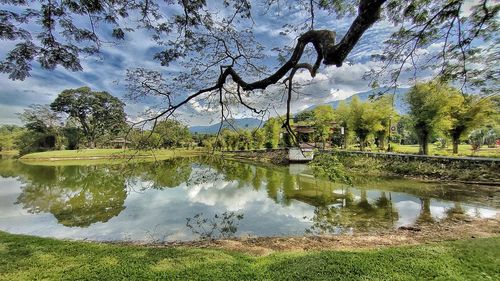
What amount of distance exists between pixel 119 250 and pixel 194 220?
139 inches

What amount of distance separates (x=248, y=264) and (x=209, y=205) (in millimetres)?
6102

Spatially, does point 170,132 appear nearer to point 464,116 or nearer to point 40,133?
point 464,116

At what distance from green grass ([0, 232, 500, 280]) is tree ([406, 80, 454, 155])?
15398 mm

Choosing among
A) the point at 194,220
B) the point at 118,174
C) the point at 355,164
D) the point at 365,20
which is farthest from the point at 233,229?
the point at 355,164

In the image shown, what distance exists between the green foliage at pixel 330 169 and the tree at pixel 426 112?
15859 millimetres

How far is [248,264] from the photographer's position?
4094 millimetres

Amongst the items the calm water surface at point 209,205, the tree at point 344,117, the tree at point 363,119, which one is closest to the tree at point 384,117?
the tree at point 363,119

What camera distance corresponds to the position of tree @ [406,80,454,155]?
17422mm

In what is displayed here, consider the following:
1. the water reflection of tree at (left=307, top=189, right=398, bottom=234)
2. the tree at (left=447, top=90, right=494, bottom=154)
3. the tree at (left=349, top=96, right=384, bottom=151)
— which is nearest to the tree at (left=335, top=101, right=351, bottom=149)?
the tree at (left=349, top=96, right=384, bottom=151)

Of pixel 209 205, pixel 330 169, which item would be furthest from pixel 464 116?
pixel 330 169

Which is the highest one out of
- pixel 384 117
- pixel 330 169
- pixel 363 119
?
pixel 384 117

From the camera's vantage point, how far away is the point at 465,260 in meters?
3.85

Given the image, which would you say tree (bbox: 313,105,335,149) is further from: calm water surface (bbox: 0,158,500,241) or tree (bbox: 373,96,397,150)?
tree (bbox: 373,96,397,150)

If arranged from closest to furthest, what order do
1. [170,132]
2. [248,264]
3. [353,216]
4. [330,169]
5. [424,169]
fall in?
1. [330,169]
2. [248,264]
3. [170,132]
4. [353,216]
5. [424,169]
